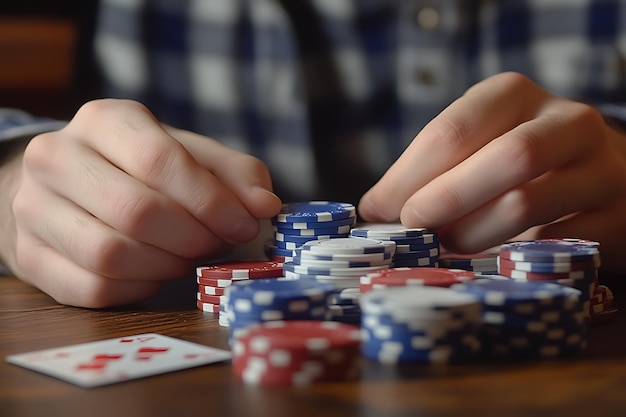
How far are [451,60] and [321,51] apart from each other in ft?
1.18

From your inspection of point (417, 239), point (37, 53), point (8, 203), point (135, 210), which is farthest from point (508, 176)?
point (37, 53)

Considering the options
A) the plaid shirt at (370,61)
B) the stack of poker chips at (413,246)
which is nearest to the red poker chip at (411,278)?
the stack of poker chips at (413,246)

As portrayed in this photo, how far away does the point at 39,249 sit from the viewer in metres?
1.39

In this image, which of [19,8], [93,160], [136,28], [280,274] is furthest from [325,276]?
[19,8]

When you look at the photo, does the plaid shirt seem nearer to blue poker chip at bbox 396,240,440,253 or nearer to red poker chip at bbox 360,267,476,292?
blue poker chip at bbox 396,240,440,253

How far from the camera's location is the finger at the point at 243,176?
1.29 metres

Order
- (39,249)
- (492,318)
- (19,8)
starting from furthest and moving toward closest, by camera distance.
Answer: (19,8) < (39,249) < (492,318)

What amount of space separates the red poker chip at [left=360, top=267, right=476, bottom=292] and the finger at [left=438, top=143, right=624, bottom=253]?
0.21 m

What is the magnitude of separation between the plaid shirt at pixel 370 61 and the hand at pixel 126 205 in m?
1.15

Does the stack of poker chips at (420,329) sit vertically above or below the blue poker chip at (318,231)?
below

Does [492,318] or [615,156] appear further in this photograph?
[615,156]

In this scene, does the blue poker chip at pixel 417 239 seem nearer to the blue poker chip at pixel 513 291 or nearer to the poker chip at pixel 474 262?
the poker chip at pixel 474 262

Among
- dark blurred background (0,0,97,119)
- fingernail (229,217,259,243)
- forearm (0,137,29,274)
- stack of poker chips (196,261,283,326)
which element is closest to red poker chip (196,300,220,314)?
stack of poker chips (196,261,283,326)

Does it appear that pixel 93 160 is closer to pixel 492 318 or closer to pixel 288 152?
pixel 492 318
